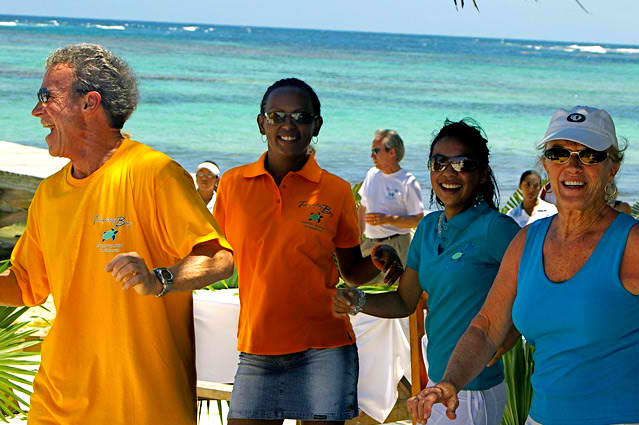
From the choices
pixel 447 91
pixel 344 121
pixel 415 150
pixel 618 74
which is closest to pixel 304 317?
pixel 415 150

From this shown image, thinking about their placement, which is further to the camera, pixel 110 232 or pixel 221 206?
pixel 221 206

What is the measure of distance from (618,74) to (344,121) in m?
35.4

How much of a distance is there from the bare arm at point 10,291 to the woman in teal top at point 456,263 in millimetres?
1027

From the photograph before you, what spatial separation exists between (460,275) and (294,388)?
0.77 m

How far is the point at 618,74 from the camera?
6150 centimetres

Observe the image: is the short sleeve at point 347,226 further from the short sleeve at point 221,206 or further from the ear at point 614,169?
the ear at point 614,169

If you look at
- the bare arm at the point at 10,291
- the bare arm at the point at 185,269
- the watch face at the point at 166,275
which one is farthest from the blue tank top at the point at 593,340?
the bare arm at the point at 10,291

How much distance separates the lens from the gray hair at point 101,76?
264 cm

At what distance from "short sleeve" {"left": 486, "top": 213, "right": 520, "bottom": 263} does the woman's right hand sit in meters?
0.64

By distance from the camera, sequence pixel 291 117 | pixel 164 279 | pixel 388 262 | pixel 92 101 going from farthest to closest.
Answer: pixel 291 117 → pixel 388 262 → pixel 92 101 → pixel 164 279

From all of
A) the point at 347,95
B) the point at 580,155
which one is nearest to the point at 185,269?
the point at 580,155

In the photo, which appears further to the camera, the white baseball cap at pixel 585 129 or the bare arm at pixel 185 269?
the white baseball cap at pixel 585 129

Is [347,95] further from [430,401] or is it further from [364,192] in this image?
[430,401]

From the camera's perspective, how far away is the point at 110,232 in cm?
257
